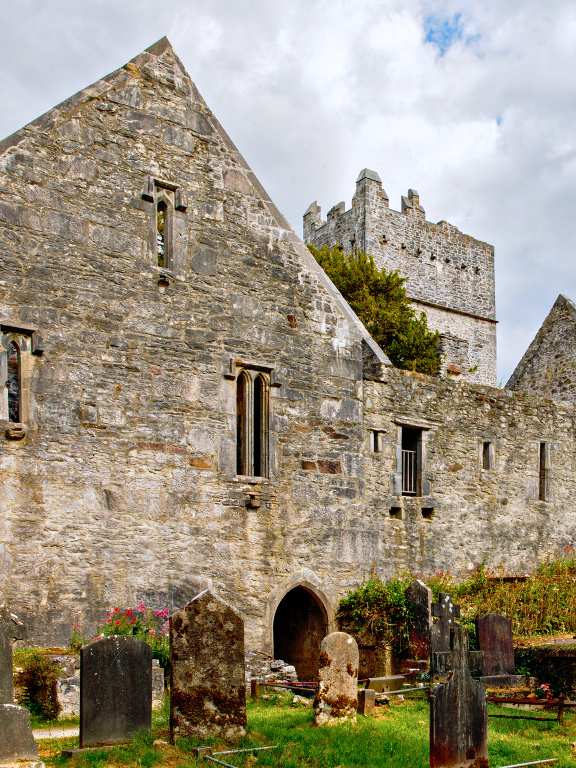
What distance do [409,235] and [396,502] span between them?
28.9 meters

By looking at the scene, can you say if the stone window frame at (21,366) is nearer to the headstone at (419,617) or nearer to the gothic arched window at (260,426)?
the gothic arched window at (260,426)

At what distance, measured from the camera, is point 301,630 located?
18203 mm

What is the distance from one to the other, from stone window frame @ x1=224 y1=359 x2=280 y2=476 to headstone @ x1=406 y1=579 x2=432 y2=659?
310cm

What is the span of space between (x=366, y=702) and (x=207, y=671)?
2869mm

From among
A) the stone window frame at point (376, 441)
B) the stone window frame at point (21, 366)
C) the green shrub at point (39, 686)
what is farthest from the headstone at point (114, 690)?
the stone window frame at point (376, 441)

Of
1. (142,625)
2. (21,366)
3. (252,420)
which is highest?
(21,366)

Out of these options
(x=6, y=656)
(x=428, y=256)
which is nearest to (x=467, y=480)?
(x=6, y=656)

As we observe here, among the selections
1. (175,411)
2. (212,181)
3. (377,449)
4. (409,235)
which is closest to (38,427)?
(175,411)

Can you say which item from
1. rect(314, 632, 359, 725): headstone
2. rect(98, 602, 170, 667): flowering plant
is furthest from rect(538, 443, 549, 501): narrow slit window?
rect(314, 632, 359, 725): headstone

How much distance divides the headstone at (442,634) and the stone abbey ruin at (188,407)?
3377 millimetres

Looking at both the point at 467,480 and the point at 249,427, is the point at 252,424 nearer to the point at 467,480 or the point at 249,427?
the point at 249,427

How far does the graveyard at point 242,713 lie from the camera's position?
31.9ft

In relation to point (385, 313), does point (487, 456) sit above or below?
below

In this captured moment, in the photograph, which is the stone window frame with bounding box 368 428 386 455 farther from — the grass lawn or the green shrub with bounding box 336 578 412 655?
the grass lawn
